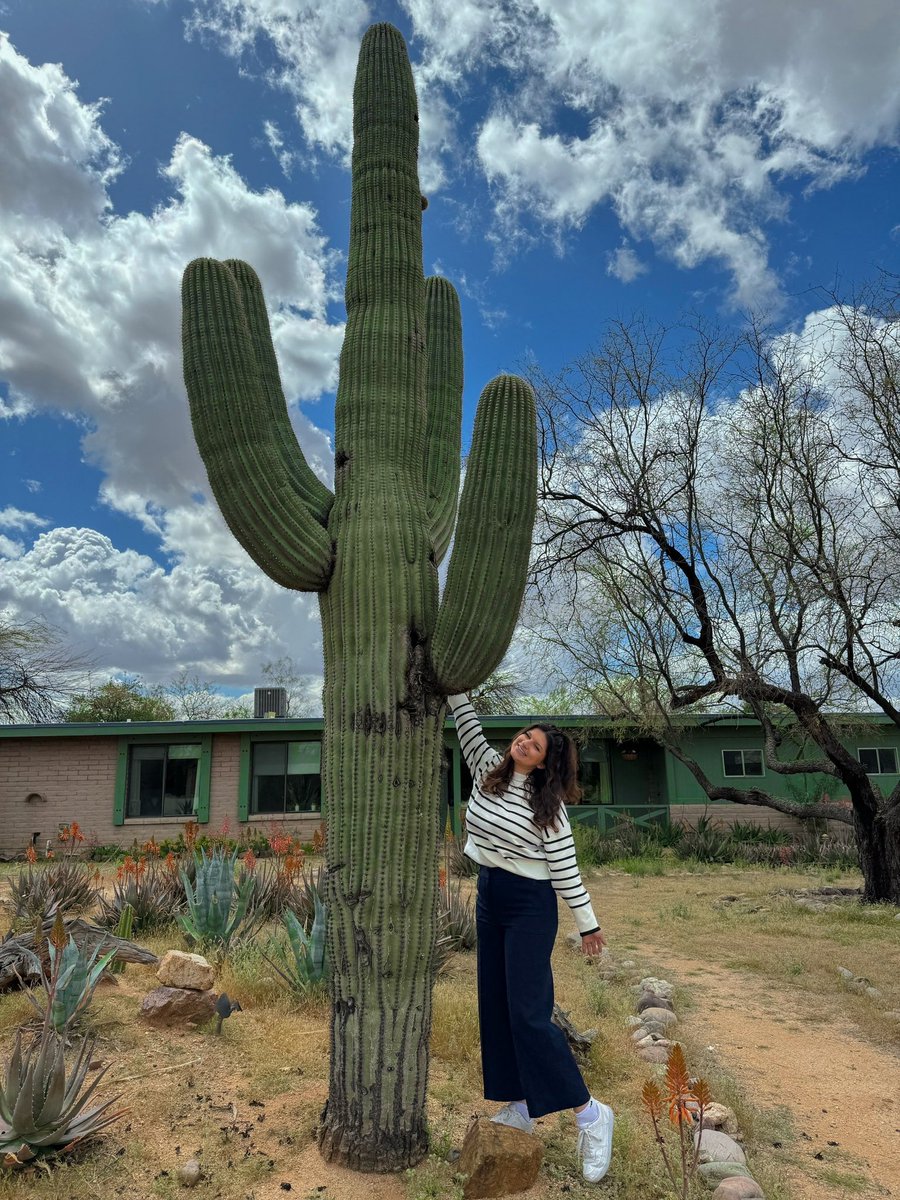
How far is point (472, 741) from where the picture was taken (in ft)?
13.5

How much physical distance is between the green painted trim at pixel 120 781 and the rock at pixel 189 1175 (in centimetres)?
1633

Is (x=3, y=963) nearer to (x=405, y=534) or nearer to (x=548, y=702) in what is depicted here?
(x=405, y=534)

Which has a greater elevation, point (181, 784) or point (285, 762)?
point (285, 762)

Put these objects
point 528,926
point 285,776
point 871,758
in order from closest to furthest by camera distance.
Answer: point 528,926 < point 285,776 < point 871,758

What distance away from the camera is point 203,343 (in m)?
4.12

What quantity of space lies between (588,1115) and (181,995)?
9.56 feet

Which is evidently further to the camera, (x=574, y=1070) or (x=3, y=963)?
(x=3, y=963)

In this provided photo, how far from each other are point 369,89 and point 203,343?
6.48 feet

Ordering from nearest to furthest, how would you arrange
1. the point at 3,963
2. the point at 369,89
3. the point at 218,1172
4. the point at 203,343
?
the point at 218,1172 → the point at 203,343 → the point at 369,89 → the point at 3,963

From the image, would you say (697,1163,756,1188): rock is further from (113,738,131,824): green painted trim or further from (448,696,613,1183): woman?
(113,738,131,824): green painted trim

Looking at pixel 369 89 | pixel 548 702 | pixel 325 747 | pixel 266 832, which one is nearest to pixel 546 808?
pixel 325 747

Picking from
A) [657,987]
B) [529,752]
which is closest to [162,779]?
[657,987]

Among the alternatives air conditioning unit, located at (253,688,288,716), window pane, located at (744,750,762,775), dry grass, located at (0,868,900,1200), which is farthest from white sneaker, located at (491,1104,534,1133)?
air conditioning unit, located at (253,688,288,716)

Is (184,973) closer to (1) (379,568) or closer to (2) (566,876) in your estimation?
(2) (566,876)
